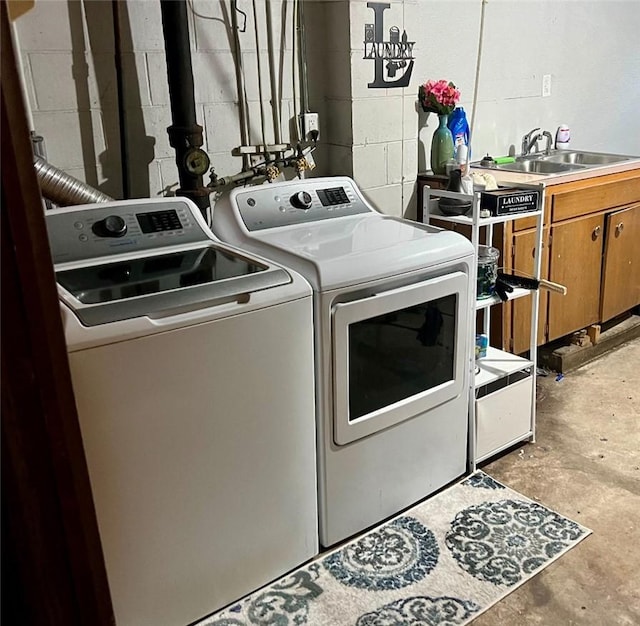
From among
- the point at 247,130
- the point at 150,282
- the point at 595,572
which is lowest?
the point at 595,572

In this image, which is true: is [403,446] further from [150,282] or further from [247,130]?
[247,130]

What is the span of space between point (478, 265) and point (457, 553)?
40.5 inches

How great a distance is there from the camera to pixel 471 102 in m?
3.36

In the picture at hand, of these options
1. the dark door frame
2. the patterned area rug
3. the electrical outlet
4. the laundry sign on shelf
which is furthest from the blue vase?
the dark door frame

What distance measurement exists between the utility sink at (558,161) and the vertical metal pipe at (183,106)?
160 centimetres

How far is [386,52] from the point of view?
2730 mm

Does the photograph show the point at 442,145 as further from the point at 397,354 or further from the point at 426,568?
the point at 426,568

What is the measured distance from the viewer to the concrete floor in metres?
1.83

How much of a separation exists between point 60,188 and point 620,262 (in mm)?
2770

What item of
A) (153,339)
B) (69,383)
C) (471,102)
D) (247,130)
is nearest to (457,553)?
(153,339)

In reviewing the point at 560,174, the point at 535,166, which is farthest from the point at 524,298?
the point at 535,166

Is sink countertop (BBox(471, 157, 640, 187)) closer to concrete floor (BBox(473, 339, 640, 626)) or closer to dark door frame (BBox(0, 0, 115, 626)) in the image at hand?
concrete floor (BBox(473, 339, 640, 626))

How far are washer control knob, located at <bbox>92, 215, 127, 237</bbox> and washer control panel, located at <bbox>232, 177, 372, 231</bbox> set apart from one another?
1.36ft

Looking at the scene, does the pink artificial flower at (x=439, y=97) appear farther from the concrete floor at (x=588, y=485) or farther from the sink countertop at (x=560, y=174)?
the concrete floor at (x=588, y=485)
